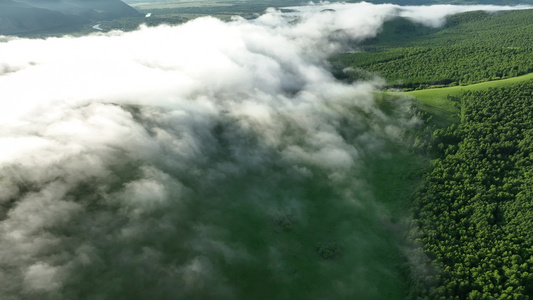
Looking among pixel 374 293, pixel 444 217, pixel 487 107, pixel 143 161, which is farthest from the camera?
pixel 487 107

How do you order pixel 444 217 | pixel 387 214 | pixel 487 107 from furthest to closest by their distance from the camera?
1. pixel 487 107
2. pixel 387 214
3. pixel 444 217

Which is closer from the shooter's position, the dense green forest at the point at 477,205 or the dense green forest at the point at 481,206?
the dense green forest at the point at 481,206

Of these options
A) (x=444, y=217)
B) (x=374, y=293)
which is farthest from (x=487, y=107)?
(x=374, y=293)

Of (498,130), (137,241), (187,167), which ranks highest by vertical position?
(498,130)

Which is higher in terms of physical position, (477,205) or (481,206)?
(481,206)

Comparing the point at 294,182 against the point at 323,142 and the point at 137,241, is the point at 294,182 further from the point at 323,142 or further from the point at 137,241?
the point at 137,241

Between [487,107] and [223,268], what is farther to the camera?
[487,107]

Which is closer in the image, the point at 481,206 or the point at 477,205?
the point at 481,206

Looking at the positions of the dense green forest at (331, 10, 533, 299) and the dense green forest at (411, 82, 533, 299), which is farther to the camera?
the dense green forest at (331, 10, 533, 299)
